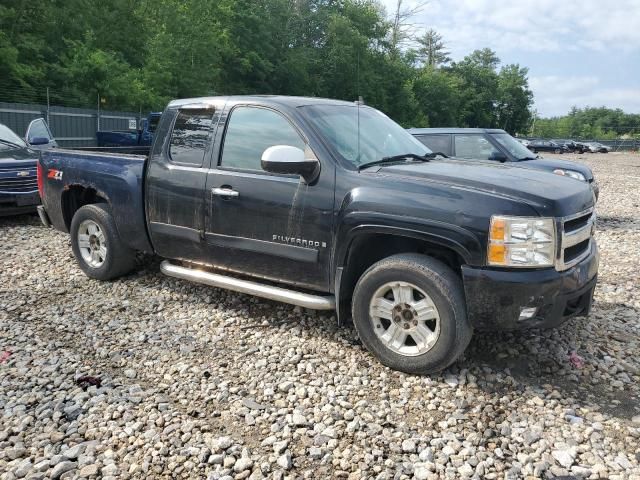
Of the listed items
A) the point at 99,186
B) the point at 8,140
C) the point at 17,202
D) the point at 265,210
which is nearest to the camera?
the point at 265,210

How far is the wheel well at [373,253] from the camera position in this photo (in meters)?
3.75

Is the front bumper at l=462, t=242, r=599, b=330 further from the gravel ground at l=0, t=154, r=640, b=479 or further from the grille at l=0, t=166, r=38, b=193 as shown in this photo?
the grille at l=0, t=166, r=38, b=193

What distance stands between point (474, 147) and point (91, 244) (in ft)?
22.0

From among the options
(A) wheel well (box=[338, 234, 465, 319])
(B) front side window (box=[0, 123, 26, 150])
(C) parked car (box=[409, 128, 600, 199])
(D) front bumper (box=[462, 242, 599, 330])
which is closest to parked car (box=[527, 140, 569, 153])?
(C) parked car (box=[409, 128, 600, 199])

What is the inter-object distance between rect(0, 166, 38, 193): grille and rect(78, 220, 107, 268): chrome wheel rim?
3.53 m

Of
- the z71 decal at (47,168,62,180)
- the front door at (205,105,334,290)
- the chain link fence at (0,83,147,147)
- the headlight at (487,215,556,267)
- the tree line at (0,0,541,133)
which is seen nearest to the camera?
the headlight at (487,215,556,267)

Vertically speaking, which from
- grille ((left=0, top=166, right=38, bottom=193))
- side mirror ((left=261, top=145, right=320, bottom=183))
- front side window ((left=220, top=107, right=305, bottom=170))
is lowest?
grille ((left=0, top=166, right=38, bottom=193))

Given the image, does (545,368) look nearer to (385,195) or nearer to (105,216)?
(385,195)

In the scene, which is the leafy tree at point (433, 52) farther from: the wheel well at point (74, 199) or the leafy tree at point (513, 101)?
the wheel well at point (74, 199)

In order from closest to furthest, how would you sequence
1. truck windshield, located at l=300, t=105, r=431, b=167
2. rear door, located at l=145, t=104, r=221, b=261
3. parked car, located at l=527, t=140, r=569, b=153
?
truck windshield, located at l=300, t=105, r=431, b=167
rear door, located at l=145, t=104, r=221, b=261
parked car, located at l=527, t=140, r=569, b=153

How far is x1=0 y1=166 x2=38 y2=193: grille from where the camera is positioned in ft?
27.2

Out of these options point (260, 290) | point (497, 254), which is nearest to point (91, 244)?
point (260, 290)

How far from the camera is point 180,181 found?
184 inches

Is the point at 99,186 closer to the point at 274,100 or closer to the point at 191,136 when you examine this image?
the point at 191,136
